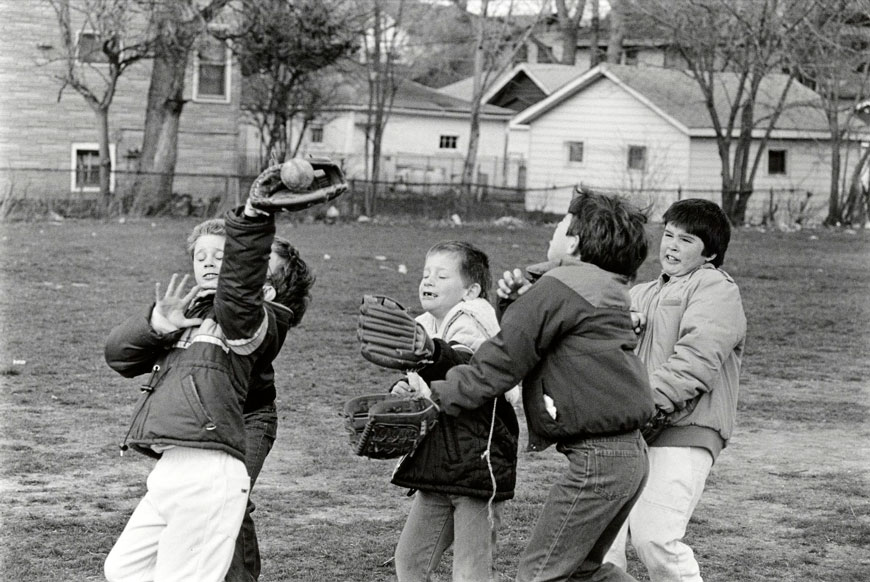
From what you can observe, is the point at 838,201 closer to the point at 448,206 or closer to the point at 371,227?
the point at 448,206

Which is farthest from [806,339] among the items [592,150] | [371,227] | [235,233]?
[592,150]

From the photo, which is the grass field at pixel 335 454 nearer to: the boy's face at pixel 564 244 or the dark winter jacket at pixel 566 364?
the dark winter jacket at pixel 566 364

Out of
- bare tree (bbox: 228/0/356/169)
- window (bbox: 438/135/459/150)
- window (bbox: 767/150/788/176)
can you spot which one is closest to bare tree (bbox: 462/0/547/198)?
bare tree (bbox: 228/0/356/169)

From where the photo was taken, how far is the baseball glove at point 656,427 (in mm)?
4293

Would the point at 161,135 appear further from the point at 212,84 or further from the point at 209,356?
the point at 209,356

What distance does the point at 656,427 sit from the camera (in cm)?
434

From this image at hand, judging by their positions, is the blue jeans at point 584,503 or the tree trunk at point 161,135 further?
the tree trunk at point 161,135

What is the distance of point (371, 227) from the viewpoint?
83.3 feet

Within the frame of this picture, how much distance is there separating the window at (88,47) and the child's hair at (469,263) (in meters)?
21.9

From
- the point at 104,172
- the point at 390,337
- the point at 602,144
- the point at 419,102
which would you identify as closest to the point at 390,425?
the point at 390,337

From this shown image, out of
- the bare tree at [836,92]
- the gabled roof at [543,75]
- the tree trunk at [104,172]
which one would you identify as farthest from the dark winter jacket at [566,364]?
the gabled roof at [543,75]

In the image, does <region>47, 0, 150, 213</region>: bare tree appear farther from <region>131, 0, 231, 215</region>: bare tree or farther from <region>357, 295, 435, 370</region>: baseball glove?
<region>357, 295, 435, 370</region>: baseball glove

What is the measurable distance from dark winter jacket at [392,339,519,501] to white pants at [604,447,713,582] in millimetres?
557

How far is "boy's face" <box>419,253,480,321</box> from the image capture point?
14.4 ft
